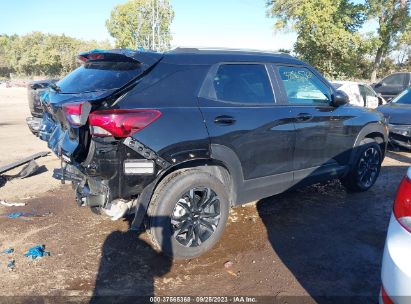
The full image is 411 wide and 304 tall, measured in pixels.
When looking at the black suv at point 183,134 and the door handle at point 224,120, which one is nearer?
the black suv at point 183,134

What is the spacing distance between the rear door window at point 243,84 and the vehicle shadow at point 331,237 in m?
1.50

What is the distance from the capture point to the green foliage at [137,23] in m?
45.9

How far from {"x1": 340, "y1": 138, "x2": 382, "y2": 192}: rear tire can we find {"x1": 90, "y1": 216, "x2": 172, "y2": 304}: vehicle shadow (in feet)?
10.2

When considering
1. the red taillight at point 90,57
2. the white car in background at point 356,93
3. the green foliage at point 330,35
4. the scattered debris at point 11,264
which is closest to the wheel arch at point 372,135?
the red taillight at point 90,57

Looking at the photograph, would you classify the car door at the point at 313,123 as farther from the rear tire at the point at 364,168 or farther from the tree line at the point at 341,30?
the tree line at the point at 341,30

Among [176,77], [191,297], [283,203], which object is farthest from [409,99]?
[191,297]

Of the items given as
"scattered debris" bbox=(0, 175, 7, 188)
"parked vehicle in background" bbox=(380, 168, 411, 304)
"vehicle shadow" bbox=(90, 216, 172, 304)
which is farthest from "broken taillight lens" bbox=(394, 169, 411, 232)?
"scattered debris" bbox=(0, 175, 7, 188)

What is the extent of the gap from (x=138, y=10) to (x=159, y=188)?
47787 mm

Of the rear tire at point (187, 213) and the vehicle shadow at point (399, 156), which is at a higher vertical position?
the rear tire at point (187, 213)

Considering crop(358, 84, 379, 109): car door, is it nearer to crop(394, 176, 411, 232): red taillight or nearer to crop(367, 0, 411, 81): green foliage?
crop(394, 176, 411, 232): red taillight

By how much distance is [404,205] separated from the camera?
213 cm

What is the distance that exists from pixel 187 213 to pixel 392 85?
14.3 meters

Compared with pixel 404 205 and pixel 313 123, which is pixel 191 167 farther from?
pixel 404 205

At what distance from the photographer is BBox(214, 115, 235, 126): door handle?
3691 mm
